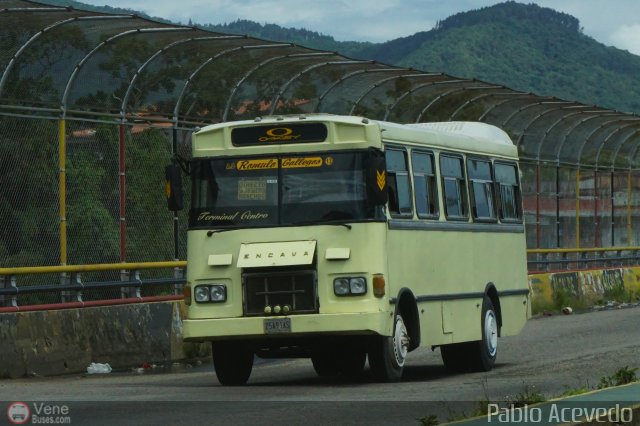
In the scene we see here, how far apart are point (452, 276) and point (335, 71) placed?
757 cm

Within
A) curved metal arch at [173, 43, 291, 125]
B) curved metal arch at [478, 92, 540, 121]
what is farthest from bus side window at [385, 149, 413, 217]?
curved metal arch at [478, 92, 540, 121]

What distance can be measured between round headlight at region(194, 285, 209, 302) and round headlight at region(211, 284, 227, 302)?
0.07 meters

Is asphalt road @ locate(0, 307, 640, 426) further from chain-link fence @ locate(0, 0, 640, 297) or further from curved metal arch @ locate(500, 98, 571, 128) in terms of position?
curved metal arch @ locate(500, 98, 571, 128)

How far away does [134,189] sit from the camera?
21.1 meters

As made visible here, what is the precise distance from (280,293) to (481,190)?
429 centimetres

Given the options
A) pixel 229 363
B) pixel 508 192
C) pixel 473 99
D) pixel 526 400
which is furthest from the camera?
pixel 473 99

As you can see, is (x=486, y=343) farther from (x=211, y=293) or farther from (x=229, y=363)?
(x=211, y=293)

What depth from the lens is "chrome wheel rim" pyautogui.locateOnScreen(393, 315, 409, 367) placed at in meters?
16.8

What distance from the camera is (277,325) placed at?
16.4m

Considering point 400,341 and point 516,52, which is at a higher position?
point 516,52

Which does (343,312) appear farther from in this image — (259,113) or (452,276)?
(259,113)

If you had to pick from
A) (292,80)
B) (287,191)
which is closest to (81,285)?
(287,191)

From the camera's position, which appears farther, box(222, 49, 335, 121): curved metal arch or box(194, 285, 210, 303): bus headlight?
box(222, 49, 335, 121): curved metal arch

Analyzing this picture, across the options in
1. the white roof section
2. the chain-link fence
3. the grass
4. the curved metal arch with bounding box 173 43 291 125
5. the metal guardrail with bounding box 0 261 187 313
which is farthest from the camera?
the curved metal arch with bounding box 173 43 291 125
